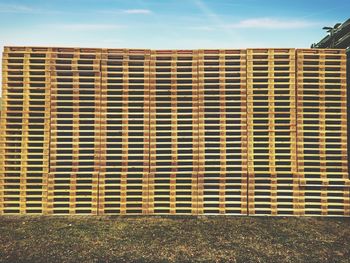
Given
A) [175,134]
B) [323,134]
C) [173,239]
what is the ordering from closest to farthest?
[173,239], [323,134], [175,134]

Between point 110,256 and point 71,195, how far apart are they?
7.94 ft

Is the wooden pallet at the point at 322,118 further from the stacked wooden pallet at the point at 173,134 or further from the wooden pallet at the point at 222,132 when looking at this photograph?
the stacked wooden pallet at the point at 173,134

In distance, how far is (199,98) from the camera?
5.83m

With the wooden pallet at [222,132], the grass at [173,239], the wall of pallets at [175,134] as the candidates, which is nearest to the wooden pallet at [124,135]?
the wall of pallets at [175,134]

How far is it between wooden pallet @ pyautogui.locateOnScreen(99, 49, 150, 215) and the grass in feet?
1.67

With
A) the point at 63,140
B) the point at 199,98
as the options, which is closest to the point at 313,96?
the point at 199,98

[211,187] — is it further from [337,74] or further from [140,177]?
[337,74]

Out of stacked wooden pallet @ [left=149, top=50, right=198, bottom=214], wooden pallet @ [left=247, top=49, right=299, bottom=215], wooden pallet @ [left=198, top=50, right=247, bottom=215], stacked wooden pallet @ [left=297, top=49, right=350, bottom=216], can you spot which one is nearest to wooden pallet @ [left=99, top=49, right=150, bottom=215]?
stacked wooden pallet @ [left=149, top=50, right=198, bottom=214]

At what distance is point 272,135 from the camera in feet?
18.9

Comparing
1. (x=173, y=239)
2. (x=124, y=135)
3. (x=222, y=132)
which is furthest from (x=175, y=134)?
(x=173, y=239)

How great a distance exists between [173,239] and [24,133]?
181 inches

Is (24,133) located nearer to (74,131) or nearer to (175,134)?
(74,131)

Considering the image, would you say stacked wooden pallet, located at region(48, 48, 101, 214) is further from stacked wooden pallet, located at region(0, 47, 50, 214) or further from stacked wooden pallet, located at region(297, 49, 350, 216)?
stacked wooden pallet, located at region(297, 49, 350, 216)

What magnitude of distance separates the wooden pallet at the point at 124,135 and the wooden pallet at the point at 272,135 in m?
2.75
